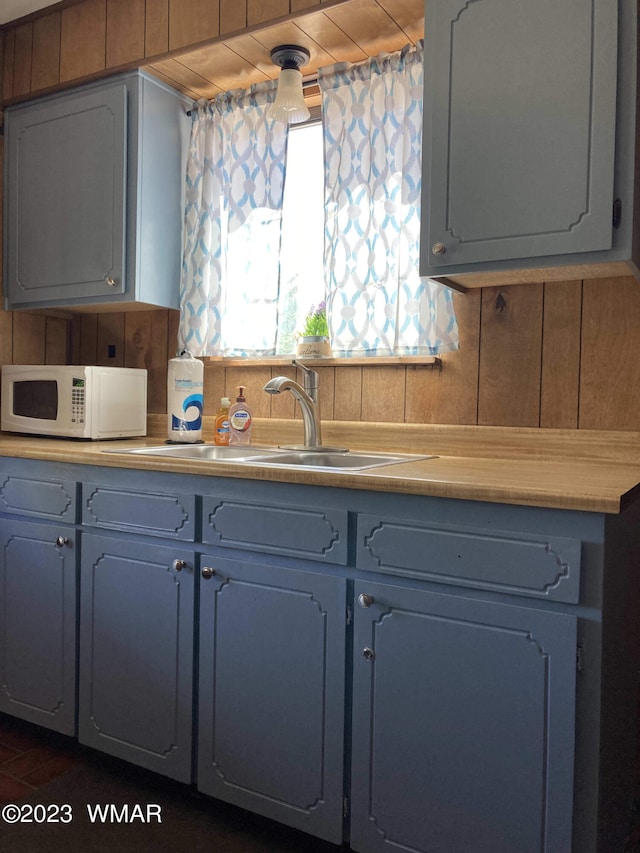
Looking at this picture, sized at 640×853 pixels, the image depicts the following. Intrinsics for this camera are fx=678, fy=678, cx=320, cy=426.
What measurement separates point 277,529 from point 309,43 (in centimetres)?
152

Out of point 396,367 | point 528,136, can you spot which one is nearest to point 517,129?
point 528,136

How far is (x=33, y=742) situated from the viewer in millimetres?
2062

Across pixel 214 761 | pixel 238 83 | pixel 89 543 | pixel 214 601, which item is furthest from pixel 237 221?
pixel 214 761

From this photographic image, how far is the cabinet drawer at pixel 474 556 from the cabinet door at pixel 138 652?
21.1 inches

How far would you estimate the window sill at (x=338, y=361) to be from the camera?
2057mm

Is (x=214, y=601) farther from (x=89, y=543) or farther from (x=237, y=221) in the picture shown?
(x=237, y=221)

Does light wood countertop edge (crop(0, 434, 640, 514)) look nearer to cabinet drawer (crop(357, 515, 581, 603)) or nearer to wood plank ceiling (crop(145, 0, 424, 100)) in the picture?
cabinet drawer (crop(357, 515, 581, 603))

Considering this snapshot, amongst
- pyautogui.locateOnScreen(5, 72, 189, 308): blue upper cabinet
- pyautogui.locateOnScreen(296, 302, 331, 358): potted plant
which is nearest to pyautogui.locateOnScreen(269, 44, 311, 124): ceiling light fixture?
pyautogui.locateOnScreen(5, 72, 189, 308): blue upper cabinet

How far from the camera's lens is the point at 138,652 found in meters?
→ 1.80

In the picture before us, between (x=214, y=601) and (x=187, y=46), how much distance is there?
1717mm

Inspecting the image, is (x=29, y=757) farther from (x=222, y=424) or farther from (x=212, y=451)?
(x=222, y=424)

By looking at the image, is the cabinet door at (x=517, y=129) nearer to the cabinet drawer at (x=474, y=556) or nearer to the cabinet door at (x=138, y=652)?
the cabinet drawer at (x=474, y=556)

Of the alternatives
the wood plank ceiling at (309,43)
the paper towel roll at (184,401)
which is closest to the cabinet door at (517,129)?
the wood plank ceiling at (309,43)

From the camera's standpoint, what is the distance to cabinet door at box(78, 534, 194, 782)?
1.72 m
